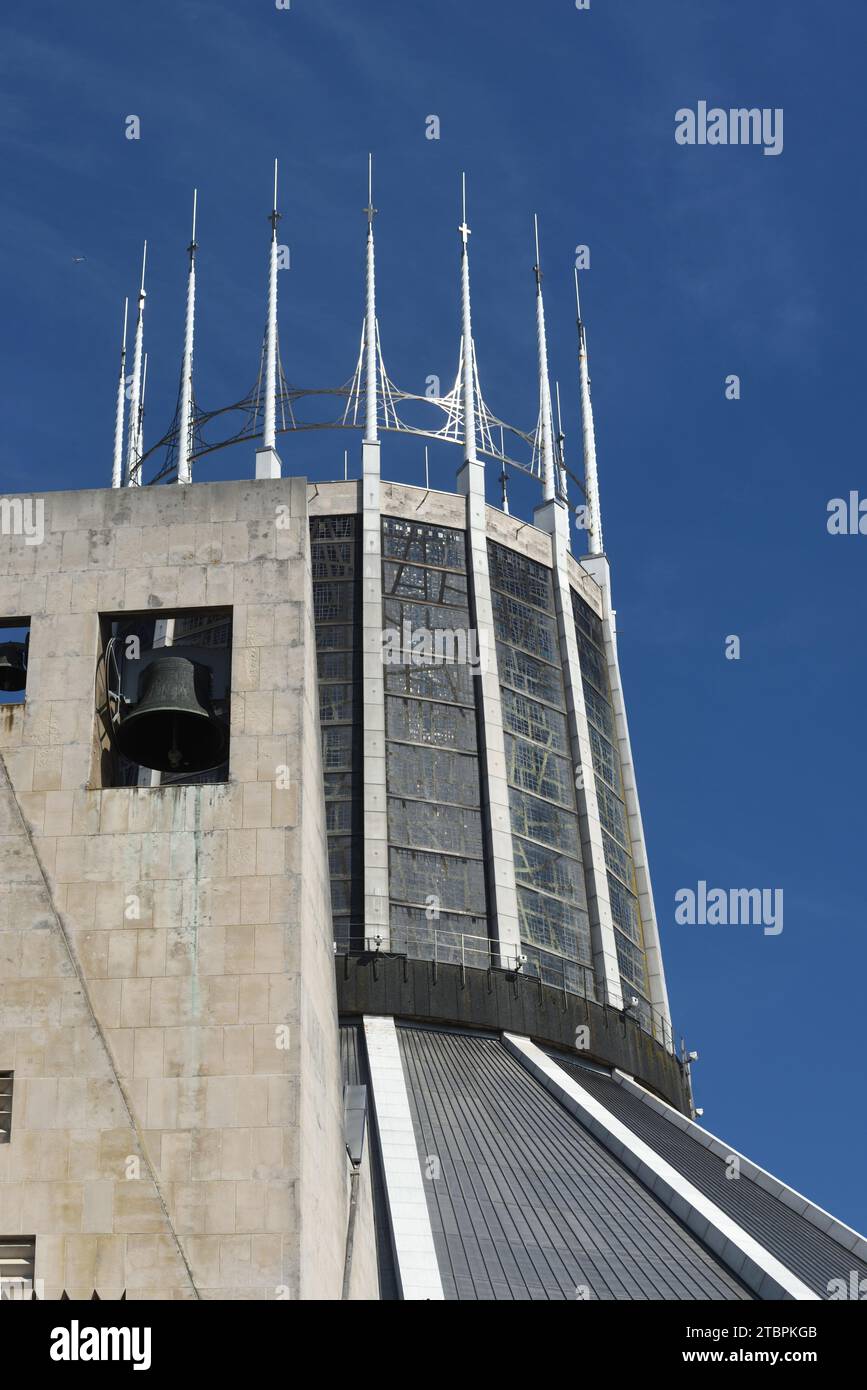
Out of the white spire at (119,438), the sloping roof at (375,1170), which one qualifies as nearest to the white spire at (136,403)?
the white spire at (119,438)

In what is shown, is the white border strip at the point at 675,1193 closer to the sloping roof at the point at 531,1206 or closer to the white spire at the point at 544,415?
the sloping roof at the point at 531,1206

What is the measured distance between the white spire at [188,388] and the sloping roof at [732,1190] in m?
15.4

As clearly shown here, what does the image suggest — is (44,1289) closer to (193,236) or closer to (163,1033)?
(163,1033)

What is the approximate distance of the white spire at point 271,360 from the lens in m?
39.7

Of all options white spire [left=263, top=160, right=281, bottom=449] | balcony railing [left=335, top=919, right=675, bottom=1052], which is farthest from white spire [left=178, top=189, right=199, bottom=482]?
balcony railing [left=335, top=919, right=675, bottom=1052]

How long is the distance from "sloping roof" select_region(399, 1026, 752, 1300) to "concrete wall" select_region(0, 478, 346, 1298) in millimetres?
6566

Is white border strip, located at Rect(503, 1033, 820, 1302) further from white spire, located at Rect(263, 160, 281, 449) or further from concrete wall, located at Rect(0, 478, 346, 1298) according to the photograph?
white spire, located at Rect(263, 160, 281, 449)

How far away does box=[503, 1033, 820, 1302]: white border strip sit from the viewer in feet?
79.3

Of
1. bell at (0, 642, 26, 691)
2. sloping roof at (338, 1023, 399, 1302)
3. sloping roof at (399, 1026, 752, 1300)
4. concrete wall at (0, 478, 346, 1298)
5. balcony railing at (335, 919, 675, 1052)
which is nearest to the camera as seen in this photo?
concrete wall at (0, 478, 346, 1298)

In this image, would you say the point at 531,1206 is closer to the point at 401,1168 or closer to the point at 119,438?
the point at 401,1168

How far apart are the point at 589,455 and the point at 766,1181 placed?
20380mm

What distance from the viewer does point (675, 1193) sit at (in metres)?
26.7
